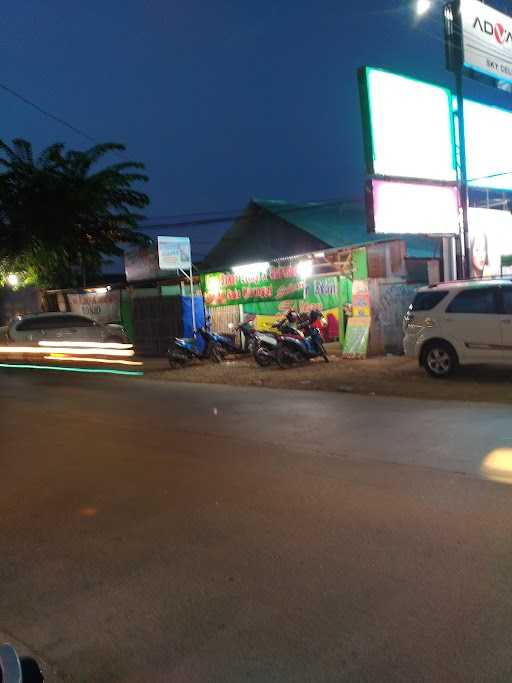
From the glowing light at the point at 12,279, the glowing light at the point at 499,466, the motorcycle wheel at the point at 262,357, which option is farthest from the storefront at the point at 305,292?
the glowing light at the point at 12,279

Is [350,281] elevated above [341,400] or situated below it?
above

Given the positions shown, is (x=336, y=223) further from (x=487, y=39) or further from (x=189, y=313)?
(x=487, y=39)

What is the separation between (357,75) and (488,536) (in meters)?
12.7

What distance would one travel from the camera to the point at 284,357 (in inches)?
575

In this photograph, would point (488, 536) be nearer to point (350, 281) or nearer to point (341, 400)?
point (341, 400)

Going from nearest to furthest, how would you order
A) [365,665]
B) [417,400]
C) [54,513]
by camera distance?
[365,665], [54,513], [417,400]

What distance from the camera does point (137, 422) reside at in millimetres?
9195

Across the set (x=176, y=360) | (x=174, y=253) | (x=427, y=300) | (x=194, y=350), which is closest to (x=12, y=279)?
(x=174, y=253)

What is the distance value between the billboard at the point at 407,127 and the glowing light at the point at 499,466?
31.8 ft

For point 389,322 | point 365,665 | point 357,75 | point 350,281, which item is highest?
point 357,75

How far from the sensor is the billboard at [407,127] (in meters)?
14.7

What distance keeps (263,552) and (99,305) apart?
66.1 ft

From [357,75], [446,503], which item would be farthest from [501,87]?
[446,503]

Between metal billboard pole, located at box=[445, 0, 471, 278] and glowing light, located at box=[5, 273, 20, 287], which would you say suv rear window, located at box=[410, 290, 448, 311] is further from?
glowing light, located at box=[5, 273, 20, 287]
